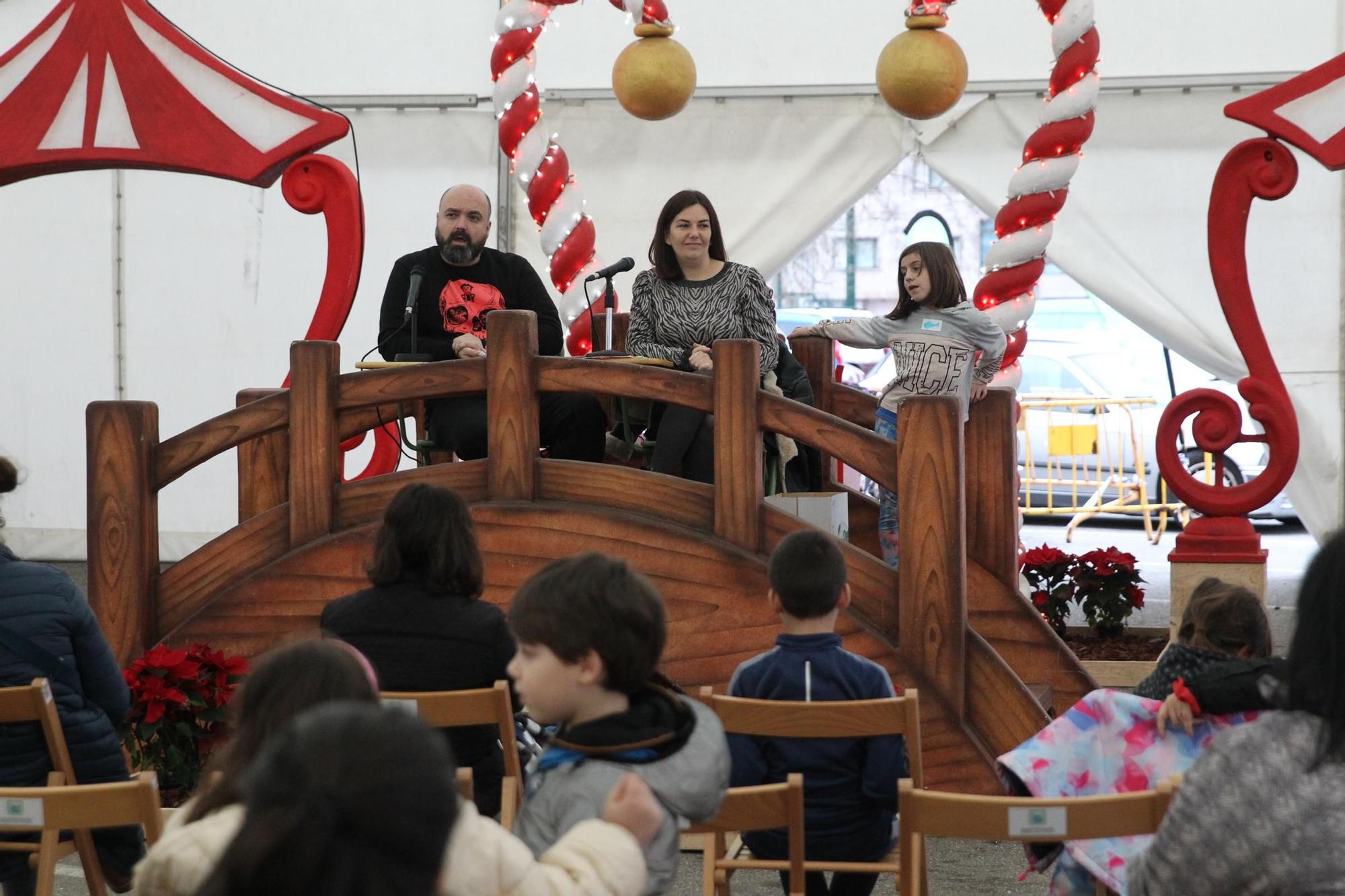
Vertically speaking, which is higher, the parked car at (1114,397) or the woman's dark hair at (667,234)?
the woman's dark hair at (667,234)

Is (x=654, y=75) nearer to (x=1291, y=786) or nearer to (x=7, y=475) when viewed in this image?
(x=7, y=475)

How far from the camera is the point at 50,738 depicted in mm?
2842

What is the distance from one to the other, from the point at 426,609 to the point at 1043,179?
3.33 m

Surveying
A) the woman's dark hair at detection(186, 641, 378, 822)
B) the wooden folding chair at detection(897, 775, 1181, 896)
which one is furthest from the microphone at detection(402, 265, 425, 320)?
the woman's dark hair at detection(186, 641, 378, 822)

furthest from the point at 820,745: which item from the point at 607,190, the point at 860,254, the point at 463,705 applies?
the point at 860,254

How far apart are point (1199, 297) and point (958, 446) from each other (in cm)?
366

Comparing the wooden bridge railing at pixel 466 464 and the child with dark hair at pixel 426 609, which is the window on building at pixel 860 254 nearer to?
the wooden bridge railing at pixel 466 464

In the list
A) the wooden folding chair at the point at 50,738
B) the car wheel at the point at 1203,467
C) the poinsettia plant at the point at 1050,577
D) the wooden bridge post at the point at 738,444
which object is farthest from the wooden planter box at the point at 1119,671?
the car wheel at the point at 1203,467

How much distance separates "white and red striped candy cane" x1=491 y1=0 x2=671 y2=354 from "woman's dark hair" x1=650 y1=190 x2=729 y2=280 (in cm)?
96

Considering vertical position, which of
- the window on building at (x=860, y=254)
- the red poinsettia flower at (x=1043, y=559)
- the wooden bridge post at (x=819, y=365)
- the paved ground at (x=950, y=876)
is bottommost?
the paved ground at (x=950, y=876)

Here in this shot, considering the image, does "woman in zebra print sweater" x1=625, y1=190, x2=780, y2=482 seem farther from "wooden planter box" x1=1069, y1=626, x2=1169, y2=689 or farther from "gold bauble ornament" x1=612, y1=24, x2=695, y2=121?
"wooden planter box" x1=1069, y1=626, x2=1169, y2=689

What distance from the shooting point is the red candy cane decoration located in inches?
211

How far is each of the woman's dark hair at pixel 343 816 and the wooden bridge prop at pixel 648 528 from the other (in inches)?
111

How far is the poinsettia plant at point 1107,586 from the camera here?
5508mm
